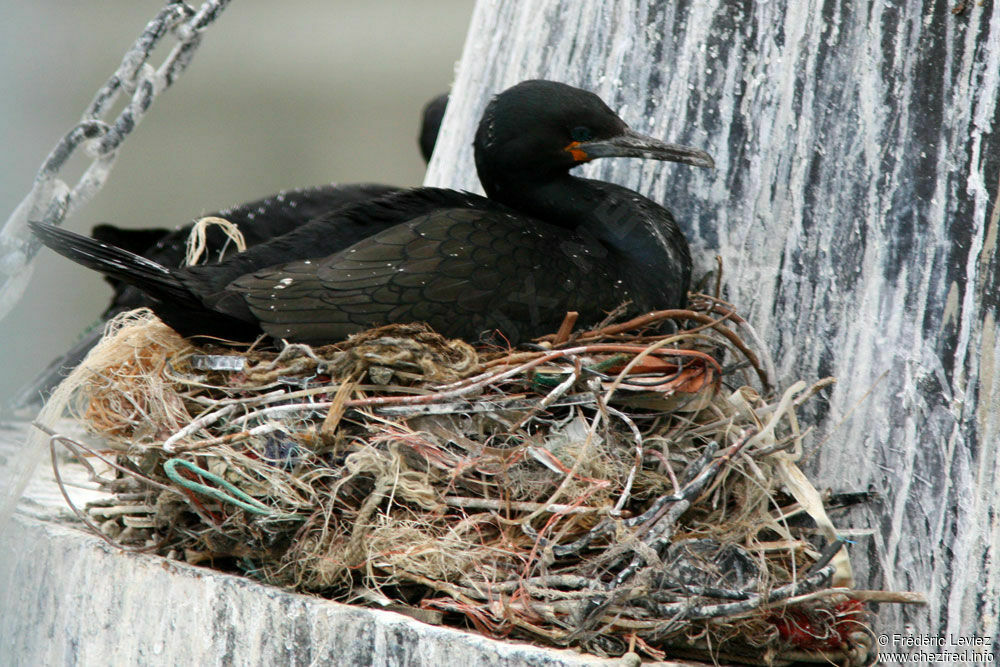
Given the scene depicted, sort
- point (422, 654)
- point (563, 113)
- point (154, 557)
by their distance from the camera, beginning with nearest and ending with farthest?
point (422, 654), point (154, 557), point (563, 113)

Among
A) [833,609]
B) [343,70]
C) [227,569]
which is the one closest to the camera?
[833,609]

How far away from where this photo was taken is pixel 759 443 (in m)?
2.31

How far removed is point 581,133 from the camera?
2.86 m

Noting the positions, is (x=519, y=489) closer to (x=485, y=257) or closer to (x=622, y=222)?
(x=485, y=257)

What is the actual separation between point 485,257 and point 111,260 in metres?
0.85

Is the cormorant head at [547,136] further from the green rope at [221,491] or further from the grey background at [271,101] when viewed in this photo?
the grey background at [271,101]

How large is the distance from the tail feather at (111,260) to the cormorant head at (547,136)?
36.0 inches

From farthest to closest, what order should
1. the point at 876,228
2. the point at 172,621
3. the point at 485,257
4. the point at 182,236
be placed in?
the point at 182,236, the point at 485,257, the point at 876,228, the point at 172,621

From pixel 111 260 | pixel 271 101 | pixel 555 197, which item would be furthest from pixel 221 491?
pixel 271 101

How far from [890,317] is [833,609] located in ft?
2.12

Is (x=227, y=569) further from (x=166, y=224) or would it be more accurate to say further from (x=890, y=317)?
(x=166, y=224)

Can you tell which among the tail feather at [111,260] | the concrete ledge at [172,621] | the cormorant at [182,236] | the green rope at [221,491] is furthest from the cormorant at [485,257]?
the cormorant at [182,236]

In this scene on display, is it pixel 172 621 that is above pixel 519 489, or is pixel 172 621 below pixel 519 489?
below

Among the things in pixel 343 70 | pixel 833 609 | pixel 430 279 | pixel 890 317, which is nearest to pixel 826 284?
pixel 890 317
